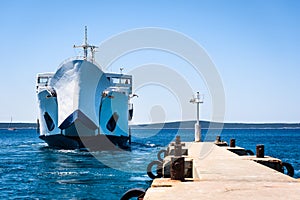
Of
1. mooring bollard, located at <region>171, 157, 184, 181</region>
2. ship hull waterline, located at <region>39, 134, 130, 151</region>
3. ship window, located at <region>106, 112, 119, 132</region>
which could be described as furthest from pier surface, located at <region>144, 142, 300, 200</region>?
ship window, located at <region>106, 112, 119, 132</region>

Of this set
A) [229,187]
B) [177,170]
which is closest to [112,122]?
[177,170]

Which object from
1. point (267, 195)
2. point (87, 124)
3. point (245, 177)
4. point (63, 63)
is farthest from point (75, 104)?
point (267, 195)

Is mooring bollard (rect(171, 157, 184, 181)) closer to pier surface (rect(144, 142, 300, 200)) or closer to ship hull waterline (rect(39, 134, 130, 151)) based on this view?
pier surface (rect(144, 142, 300, 200))

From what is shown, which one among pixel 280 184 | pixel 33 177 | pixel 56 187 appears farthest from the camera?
pixel 33 177

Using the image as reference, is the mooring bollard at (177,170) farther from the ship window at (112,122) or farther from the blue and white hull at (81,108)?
the ship window at (112,122)

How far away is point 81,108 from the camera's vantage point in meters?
34.2

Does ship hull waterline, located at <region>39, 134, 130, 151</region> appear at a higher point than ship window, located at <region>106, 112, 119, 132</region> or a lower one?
lower

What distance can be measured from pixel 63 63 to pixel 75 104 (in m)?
4.32

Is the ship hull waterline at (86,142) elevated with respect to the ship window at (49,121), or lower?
lower

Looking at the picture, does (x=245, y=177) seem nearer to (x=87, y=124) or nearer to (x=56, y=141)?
(x=87, y=124)

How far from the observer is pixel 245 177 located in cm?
849

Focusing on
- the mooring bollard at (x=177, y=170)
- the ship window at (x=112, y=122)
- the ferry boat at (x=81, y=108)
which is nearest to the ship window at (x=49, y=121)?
the ferry boat at (x=81, y=108)

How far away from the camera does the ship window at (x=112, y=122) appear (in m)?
38.3

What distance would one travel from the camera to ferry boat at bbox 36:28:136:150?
34.4m
